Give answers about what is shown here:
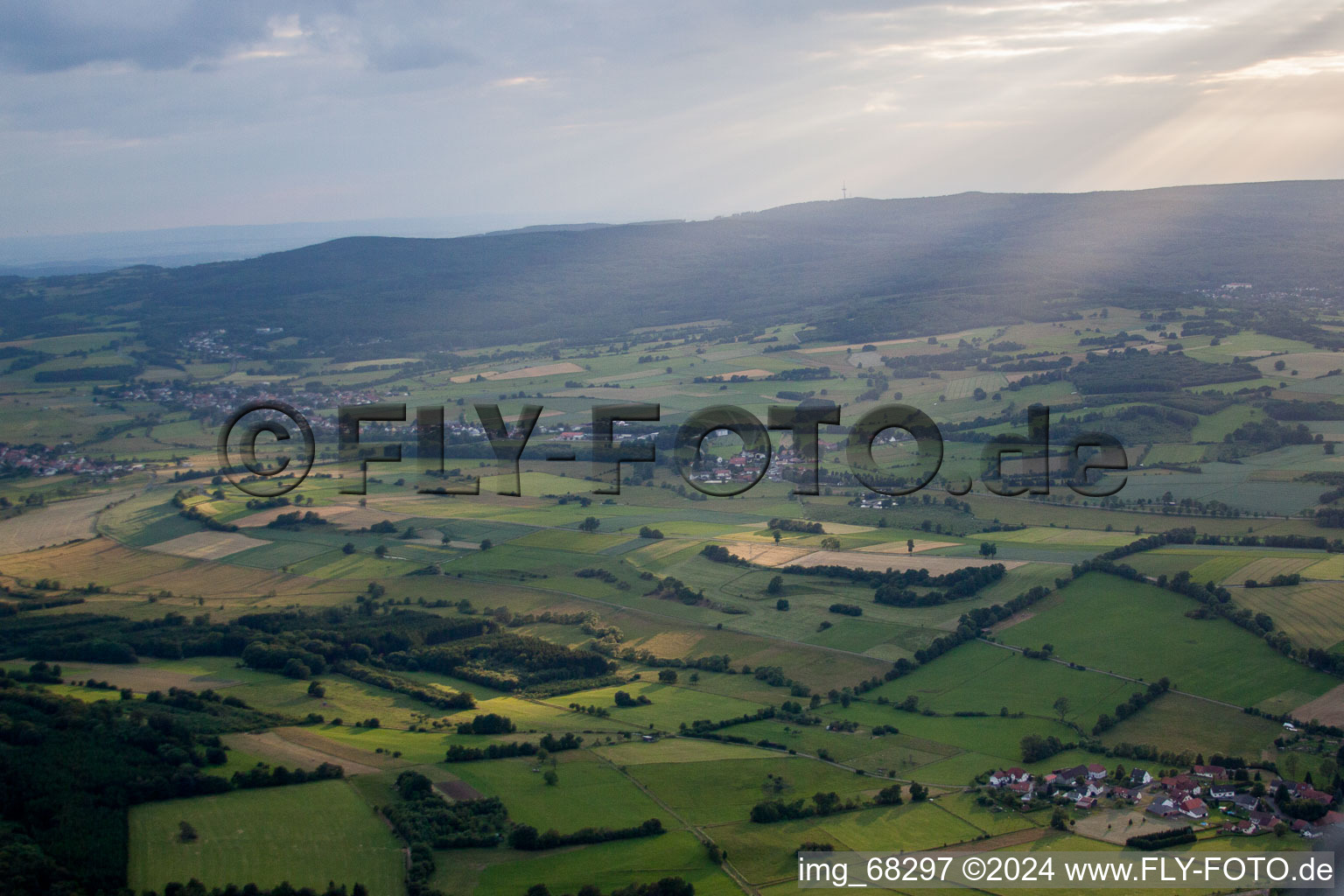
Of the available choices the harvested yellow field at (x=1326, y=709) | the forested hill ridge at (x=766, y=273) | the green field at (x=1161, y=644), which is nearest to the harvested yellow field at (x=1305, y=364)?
the forested hill ridge at (x=766, y=273)

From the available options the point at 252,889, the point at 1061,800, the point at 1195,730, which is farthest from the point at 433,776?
the point at 1195,730

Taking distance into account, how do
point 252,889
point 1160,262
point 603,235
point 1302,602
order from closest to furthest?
point 252,889 → point 1302,602 → point 1160,262 → point 603,235

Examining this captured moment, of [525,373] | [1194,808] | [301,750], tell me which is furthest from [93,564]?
[525,373]

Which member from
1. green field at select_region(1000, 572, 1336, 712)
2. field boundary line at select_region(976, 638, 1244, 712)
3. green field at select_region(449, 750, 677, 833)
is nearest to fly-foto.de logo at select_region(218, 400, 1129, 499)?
green field at select_region(1000, 572, 1336, 712)

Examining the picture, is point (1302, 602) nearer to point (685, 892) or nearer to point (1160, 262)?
point (685, 892)

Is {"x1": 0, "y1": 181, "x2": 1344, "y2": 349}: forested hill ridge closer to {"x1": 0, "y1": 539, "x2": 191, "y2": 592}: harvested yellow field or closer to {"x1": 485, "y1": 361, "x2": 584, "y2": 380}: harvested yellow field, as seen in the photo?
{"x1": 485, "y1": 361, "x2": 584, "y2": 380}: harvested yellow field
